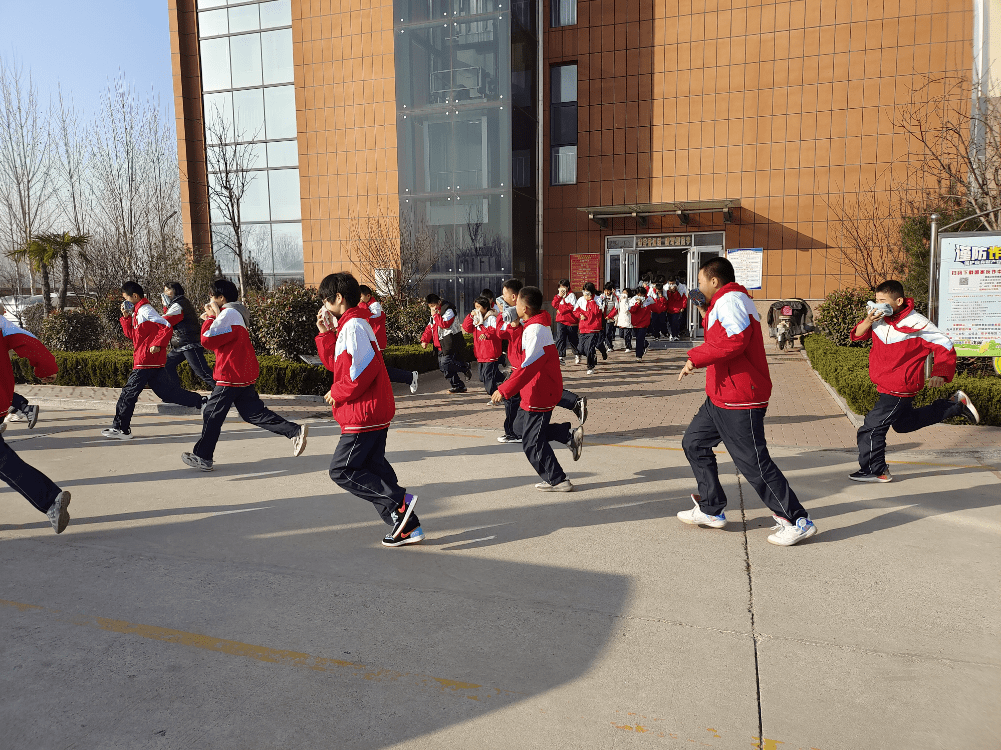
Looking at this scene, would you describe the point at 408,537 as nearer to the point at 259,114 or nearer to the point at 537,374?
the point at 537,374

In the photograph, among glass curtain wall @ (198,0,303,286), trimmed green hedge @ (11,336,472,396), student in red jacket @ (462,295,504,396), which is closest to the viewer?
student in red jacket @ (462,295,504,396)

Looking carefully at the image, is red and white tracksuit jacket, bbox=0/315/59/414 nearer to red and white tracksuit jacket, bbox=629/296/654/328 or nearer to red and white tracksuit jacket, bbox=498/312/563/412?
red and white tracksuit jacket, bbox=498/312/563/412

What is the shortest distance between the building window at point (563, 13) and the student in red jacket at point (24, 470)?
65.6ft

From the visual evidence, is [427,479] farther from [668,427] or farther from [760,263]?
[760,263]

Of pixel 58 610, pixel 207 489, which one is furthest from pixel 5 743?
pixel 207 489

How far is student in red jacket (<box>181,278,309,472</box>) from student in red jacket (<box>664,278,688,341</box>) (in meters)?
14.4

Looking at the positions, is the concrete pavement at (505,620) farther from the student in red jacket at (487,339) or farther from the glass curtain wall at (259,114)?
the glass curtain wall at (259,114)

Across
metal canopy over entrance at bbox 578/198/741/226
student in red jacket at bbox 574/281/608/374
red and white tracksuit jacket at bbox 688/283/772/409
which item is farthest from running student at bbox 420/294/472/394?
metal canopy over entrance at bbox 578/198/741/226

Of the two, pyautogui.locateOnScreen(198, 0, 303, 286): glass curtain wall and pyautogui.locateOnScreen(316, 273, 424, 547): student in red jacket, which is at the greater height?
pyautogui.locateOnScreen(198, 0, 303, 286): glass curtain wall

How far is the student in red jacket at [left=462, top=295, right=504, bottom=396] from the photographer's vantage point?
9.76 metres

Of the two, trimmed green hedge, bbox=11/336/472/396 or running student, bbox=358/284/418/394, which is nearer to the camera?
running student, bbox=358/284/418/394

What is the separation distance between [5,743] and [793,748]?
121 inches

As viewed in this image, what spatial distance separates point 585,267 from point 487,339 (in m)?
12.7

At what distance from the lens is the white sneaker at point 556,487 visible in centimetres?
613
